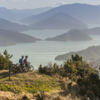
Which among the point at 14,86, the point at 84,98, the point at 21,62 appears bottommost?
the point at 84,98

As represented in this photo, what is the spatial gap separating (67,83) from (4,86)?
5298mm

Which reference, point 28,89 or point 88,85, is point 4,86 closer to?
point 28,89

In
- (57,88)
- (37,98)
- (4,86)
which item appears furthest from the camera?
(57,88)

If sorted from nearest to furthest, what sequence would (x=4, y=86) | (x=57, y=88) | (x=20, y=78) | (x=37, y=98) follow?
(x=37, y=98), (x=4, y=86), (x=57, y=88), (x=20, y=78)

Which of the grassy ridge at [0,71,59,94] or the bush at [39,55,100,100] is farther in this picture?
the bush at [39,55,100,100]

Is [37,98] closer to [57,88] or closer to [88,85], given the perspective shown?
[57,88]

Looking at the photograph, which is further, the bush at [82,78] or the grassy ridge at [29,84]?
the bush at [82,78]

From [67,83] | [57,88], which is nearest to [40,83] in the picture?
[57,88]

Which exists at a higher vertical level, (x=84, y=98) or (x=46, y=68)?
(x=46, y=68)

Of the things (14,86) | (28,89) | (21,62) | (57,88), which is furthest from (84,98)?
(21,62)

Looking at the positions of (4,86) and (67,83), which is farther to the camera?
(67,83)

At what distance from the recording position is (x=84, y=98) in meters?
13.0

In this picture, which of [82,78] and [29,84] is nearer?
[29,84]

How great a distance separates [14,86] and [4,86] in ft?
2.25
